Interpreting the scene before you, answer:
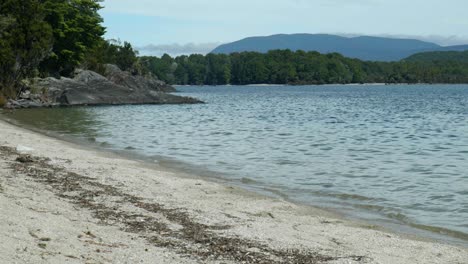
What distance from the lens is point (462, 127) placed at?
127ft

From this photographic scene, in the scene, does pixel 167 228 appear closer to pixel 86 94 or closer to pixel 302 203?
pixel 302 203

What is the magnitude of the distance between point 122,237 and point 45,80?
5336cm

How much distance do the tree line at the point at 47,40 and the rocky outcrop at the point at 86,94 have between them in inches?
55.3

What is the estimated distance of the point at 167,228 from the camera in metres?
9.76

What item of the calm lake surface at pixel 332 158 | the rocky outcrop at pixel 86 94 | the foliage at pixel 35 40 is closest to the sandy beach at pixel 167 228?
the calm lake surface at pixel 332 158

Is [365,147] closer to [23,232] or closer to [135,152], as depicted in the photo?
[135,152]

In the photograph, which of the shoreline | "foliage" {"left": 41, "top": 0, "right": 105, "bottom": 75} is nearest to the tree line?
"foliage" {"left": 41, "top": 0, "right": 105, "bottom": 75}

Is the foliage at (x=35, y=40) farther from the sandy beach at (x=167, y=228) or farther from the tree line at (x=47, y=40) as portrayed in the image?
the sandy beach at (x=167, y=228)

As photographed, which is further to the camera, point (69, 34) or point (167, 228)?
point (69, 34)

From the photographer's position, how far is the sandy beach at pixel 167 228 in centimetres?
796

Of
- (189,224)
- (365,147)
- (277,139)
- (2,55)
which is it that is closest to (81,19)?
Result: (2,55)

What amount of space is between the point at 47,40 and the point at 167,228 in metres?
47.6

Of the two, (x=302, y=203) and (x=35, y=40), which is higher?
(x=35, y=40)

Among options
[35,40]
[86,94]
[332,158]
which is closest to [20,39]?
[35,40]
